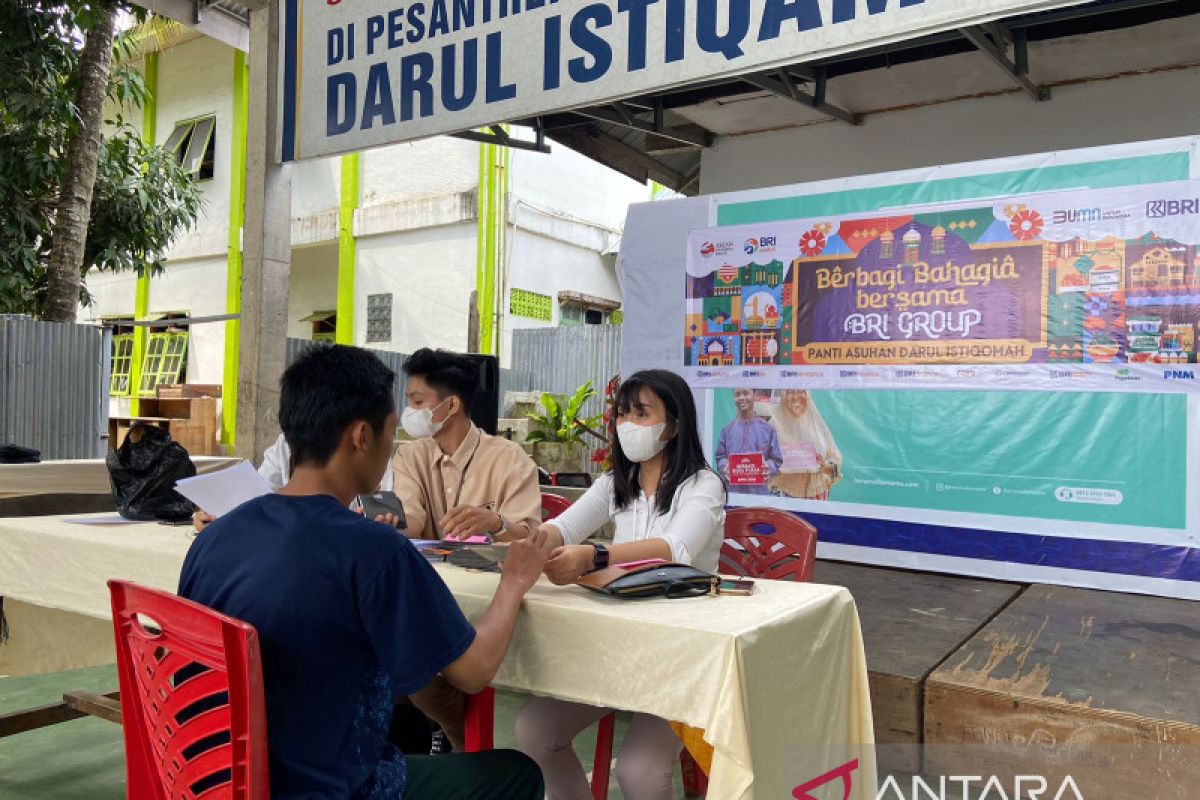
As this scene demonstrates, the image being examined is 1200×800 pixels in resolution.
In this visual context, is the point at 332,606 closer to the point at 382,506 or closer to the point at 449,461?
the point at 382,506

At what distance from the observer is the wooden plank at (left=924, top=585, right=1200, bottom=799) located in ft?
8.40

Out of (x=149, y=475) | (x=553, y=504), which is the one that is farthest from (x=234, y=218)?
(x=149, y=475)

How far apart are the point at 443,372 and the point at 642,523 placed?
2.88ft

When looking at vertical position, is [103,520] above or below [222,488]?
below

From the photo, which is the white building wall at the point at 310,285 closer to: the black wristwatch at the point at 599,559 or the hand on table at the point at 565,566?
the black wristwatch at the point at 599,559

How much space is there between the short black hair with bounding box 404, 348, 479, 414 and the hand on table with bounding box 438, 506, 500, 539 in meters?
0.63

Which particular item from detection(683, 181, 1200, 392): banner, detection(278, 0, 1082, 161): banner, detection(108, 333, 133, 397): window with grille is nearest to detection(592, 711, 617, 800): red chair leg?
detection(278, 0, 1082, 161): banner

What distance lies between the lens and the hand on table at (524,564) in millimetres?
1771

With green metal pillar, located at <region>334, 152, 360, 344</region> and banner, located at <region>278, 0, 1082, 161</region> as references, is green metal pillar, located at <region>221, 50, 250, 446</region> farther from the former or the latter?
banner, located at <region>278, 0, 1082, 161</region>

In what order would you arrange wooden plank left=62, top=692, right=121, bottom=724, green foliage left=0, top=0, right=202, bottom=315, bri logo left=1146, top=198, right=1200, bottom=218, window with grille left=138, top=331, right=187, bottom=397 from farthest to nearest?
1. window with grille left=138, top=331, right=187, bottom=397
2. green foliage left=0, top=0, right=202, bottom=315
3. bri logo left=1146, top=198, right=1200, bottom=218
4. wooden plank left=62, top=692, right=121, bottom=724

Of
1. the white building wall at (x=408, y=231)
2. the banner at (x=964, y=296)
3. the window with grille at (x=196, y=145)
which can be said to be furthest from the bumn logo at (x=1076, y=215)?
the window with grille at (x=196, y=145)

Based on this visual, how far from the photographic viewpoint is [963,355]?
458 centimetres

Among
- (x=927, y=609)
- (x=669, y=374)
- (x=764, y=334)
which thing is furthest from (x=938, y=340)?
(x=669, y=374)

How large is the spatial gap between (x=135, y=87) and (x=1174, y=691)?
999 centimetres
